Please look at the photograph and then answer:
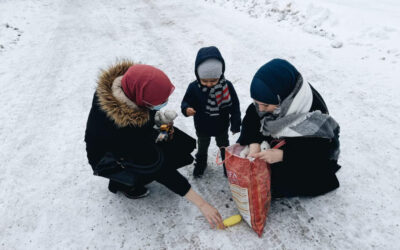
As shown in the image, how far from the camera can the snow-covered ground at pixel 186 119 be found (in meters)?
2.07

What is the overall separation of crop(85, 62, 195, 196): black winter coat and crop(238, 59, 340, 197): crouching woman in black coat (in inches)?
30.0

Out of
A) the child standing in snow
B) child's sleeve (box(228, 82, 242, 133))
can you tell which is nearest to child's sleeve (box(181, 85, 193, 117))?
the child standing in snow

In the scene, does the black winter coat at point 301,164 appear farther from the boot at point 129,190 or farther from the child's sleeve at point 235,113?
the boot at point 129,190

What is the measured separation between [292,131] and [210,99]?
2.51ft

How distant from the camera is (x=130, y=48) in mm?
5176

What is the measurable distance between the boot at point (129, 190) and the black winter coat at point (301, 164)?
1.05m

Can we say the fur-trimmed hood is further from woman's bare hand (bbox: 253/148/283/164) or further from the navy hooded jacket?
woman's bare hand (bbox: 253/148/283/164)

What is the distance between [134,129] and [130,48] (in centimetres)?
388

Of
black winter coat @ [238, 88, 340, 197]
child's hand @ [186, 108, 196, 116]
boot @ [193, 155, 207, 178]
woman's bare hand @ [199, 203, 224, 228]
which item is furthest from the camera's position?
boot @ [193, 155, 207, 178]

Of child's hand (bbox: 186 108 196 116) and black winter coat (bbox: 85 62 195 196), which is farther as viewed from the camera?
child's hand (bbox: 186 108 196 116)

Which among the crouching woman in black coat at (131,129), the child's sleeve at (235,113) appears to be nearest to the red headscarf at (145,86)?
the crouching woman in black coat at (131,129)

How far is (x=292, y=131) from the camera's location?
175cm

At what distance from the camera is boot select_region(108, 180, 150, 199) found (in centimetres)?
231

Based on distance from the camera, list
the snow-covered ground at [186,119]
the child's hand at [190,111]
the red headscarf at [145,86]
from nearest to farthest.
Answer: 1. the red headscarf at [145,86]
2. the snow-covered ground at [186,119]
3. the child's hand at [190,111]
